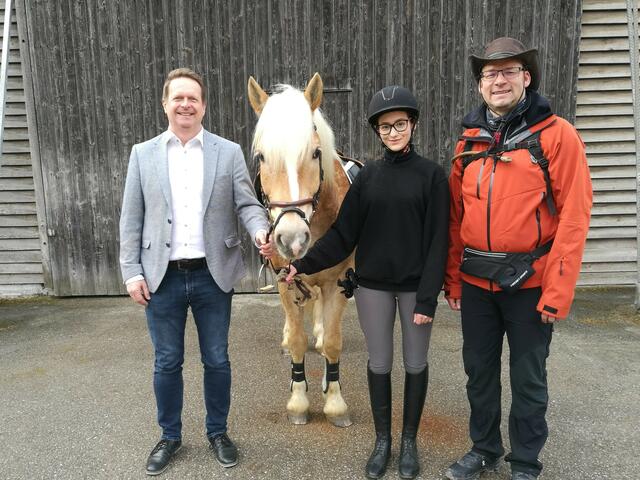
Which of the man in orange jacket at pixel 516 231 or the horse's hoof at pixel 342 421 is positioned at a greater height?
the man in orange jacket at pixel 516 231

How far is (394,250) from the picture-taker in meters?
2.24

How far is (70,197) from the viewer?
5.50 m

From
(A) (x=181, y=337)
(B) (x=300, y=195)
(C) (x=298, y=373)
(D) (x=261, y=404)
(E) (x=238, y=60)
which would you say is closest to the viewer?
(B) (x=300, y=195)

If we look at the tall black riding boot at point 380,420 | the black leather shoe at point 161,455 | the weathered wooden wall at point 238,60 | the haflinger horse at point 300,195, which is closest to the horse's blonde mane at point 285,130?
the haflinger horse at point 300,195

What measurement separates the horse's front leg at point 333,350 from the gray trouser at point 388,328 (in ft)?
1.67

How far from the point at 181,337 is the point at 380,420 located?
1.19 meters

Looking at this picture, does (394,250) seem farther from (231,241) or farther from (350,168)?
(350,168)

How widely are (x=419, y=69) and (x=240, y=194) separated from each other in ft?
12.5

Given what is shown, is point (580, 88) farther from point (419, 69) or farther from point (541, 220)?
point (541, 220)

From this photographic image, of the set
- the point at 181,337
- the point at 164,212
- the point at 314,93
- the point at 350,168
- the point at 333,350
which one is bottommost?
the point at 333,350

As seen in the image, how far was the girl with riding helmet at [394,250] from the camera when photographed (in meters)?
2.18

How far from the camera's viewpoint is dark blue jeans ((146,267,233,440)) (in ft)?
7.68

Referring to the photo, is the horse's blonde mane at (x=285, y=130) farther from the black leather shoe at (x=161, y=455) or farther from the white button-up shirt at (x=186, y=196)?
the black leather shoe at (x=161, y=455)

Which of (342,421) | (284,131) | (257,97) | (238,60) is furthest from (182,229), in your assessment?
(238,60)
